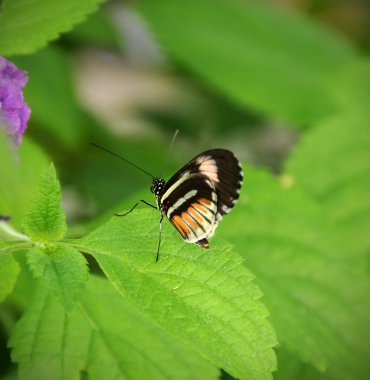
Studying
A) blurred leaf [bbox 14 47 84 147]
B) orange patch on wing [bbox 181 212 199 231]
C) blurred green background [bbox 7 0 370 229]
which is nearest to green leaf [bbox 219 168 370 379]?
orange patch on wing [bbox 181 212 199 231]

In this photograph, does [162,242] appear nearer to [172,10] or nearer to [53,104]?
[53,104]

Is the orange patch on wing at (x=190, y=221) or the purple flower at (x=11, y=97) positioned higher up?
the purple flower at (x=11, y=97)

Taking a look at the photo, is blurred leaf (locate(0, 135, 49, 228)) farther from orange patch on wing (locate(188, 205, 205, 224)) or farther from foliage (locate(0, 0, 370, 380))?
orange patch on wing (locate(188, 205, 205, 224))

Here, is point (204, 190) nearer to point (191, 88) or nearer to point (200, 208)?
point (200, 208)

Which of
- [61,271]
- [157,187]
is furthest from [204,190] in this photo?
[61,271]

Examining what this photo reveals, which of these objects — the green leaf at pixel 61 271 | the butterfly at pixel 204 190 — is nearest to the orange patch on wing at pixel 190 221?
the butterfly at pixel 204 190

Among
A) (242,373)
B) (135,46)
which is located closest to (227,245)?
(242,373)

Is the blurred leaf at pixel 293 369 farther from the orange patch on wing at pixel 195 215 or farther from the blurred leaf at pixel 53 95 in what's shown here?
the blurred leaf at pixel 53 95
